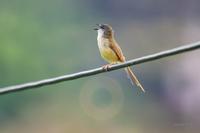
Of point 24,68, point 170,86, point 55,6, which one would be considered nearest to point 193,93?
point 170,86

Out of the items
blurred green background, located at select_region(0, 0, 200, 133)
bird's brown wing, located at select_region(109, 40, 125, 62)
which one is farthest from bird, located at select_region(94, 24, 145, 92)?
blurred green background, located at select_region(0, 0, 200, 133)

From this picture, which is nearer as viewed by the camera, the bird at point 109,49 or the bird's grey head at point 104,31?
the bird at point 109,49

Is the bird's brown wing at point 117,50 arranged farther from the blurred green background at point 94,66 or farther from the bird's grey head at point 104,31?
the blurred green background at point 94,66

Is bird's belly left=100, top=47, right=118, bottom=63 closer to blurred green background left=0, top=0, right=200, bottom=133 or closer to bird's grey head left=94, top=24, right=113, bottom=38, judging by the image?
bird's grey head left=94, top=24, right=113, bottom=38

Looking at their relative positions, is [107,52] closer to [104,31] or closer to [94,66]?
[104,31]

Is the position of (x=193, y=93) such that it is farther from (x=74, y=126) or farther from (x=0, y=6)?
(x=0, y=6)

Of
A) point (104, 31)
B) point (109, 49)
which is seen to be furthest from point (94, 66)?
point (109, 49)

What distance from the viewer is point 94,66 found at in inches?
518

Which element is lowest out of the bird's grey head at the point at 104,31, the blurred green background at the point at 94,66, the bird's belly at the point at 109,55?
the blurred green background at the point at 94,66

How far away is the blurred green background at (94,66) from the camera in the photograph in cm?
1313

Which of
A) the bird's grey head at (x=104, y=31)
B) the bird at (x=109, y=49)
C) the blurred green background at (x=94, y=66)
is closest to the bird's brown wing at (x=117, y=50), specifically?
the bird at (x=109, y=49)

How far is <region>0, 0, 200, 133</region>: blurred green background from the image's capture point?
13.1 metres

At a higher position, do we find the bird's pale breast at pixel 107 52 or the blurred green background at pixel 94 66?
the bird's pale breast at pixel 107 52

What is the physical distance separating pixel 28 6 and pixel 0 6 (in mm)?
538
